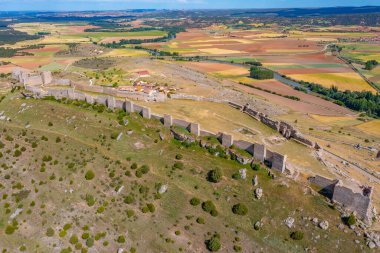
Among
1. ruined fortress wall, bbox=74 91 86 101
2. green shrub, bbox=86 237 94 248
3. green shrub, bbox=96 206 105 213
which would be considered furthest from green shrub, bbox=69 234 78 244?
ruined fortress wall, bbox=74 91 86 101

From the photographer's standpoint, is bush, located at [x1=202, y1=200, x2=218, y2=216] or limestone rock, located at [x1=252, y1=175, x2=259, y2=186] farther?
limestone rock, located at [x1=252, y1=175, x2=259, y2=186]

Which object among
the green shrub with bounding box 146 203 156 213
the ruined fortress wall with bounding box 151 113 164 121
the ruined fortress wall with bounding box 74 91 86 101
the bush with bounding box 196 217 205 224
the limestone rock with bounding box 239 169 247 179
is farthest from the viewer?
the ruined fortress wall with bounding box 74 91 86 101

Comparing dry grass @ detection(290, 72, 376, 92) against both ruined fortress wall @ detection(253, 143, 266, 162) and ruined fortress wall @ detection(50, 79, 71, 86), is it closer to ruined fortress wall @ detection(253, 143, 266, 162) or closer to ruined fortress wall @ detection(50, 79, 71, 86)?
ruined fortress wall @ detection(253, 143, 266, 162)

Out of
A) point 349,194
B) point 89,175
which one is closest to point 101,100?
point 89,175

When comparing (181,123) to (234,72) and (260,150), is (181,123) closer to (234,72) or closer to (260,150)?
(260,150)

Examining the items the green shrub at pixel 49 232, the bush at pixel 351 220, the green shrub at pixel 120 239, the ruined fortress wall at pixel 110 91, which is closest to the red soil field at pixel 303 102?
the ruined fortress wall at pixel 110 91

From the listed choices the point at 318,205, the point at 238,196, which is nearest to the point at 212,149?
the point at 238,196

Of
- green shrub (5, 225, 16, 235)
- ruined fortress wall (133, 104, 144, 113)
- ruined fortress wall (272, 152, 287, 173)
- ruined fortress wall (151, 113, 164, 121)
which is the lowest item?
green shrub (5, 225, 16, 235)
